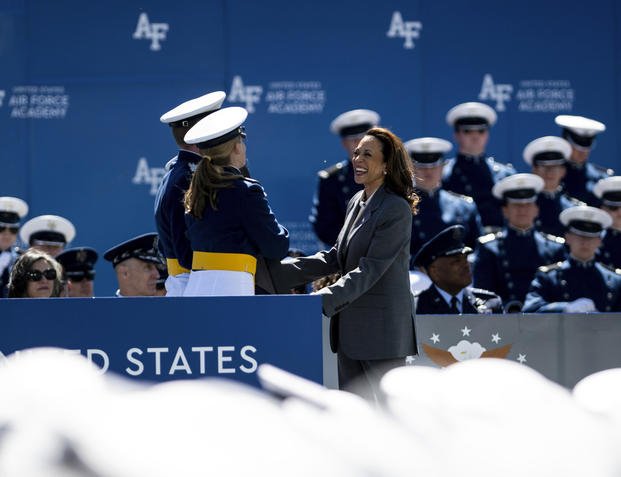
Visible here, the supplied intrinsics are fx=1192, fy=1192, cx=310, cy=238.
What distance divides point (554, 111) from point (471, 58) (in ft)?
2.43

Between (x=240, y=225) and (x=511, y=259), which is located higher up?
(x=240, y=225)

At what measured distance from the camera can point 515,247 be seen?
870 centimetres

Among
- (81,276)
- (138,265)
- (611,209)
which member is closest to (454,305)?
(138,265)

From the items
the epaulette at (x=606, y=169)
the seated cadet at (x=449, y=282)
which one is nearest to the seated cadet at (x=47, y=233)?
the seated cadet at (x=449, y=282)

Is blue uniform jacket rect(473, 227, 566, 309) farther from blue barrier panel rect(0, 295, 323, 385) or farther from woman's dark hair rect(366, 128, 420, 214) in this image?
blue barrier panel rect(0, 295, 323, 385)

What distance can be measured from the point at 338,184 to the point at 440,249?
125cm

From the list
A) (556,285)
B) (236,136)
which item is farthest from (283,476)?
(556,285)

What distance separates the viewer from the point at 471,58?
8969mm

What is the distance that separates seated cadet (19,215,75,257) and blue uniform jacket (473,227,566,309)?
2.95 metres

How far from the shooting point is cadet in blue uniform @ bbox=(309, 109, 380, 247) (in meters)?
8.43

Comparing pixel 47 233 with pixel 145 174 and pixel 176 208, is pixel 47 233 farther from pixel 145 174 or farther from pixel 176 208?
pixel 176 208

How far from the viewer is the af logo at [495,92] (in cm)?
895

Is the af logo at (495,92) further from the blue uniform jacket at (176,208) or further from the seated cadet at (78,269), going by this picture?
the blue uniform jacket at (176,208)

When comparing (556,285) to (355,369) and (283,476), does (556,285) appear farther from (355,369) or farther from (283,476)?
(283,476)
